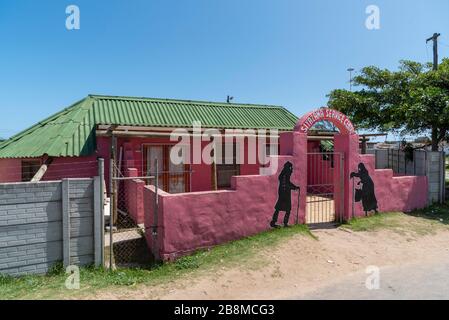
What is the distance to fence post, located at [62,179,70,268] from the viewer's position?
223 inches

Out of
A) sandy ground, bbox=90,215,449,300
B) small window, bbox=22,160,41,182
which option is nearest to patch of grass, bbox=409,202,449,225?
sandy ground, bbox=90,215,449,300

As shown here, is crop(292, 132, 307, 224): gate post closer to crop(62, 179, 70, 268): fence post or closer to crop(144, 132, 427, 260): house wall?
crop(144, 132, 427, 260): house wall

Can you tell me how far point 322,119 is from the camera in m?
8.60

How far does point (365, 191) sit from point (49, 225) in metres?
7.72

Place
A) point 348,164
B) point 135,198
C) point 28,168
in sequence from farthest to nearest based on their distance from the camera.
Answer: point 28,168
point 135,198
point 348,164

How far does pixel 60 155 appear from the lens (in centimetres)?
977

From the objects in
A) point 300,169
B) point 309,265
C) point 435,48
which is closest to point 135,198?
point 300,169

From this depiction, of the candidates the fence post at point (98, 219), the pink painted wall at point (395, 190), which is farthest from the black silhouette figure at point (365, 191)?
the fence post at point (98, 219)

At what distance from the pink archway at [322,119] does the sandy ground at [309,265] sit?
261cm

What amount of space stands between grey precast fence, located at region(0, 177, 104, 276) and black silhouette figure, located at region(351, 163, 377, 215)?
6.56m

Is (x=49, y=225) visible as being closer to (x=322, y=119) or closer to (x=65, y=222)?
(x=65, y=222)

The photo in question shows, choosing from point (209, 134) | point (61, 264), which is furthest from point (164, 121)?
point (61, 264)

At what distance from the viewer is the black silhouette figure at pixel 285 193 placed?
768 centimetres

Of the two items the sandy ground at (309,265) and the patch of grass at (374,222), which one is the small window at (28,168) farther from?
the patch of grass at (374,222)
